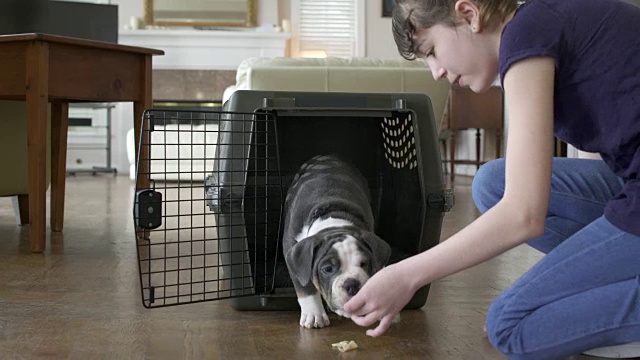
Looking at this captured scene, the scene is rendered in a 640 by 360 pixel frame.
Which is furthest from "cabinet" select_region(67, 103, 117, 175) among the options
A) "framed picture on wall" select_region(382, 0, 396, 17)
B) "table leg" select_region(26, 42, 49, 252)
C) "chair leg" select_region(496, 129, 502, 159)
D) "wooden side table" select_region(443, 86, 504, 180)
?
"table leg" select_region(26, 42, 49, 252)

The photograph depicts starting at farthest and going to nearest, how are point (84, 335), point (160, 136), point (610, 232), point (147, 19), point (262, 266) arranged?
point (147, 19) < point (160, 136) < point (262, 266) < point (84, 335) < point (610, 232)

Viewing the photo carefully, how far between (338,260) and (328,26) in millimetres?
7665

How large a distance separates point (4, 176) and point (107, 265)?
1100 mm

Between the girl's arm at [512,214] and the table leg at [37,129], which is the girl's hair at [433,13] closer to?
the girl's arm at [512,214]

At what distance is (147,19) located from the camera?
8750 mm

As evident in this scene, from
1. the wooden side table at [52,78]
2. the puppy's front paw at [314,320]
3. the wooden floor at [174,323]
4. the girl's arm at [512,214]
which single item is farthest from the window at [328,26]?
the girl's arm at [512,214]

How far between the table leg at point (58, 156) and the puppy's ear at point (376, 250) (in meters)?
2.05

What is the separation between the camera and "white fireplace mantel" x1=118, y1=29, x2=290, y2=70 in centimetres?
862

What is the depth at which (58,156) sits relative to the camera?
11.4 ft

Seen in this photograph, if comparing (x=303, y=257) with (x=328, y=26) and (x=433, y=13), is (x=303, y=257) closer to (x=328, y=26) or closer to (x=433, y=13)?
(x=433, y=13)

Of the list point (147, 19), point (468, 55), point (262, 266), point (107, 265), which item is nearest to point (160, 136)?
point (147, 19)

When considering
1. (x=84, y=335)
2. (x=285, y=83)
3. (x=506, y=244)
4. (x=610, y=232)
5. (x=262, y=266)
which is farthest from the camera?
(x=285, y=83)

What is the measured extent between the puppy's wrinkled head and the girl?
348 mm

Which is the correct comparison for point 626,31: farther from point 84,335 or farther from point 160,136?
point 160,136
